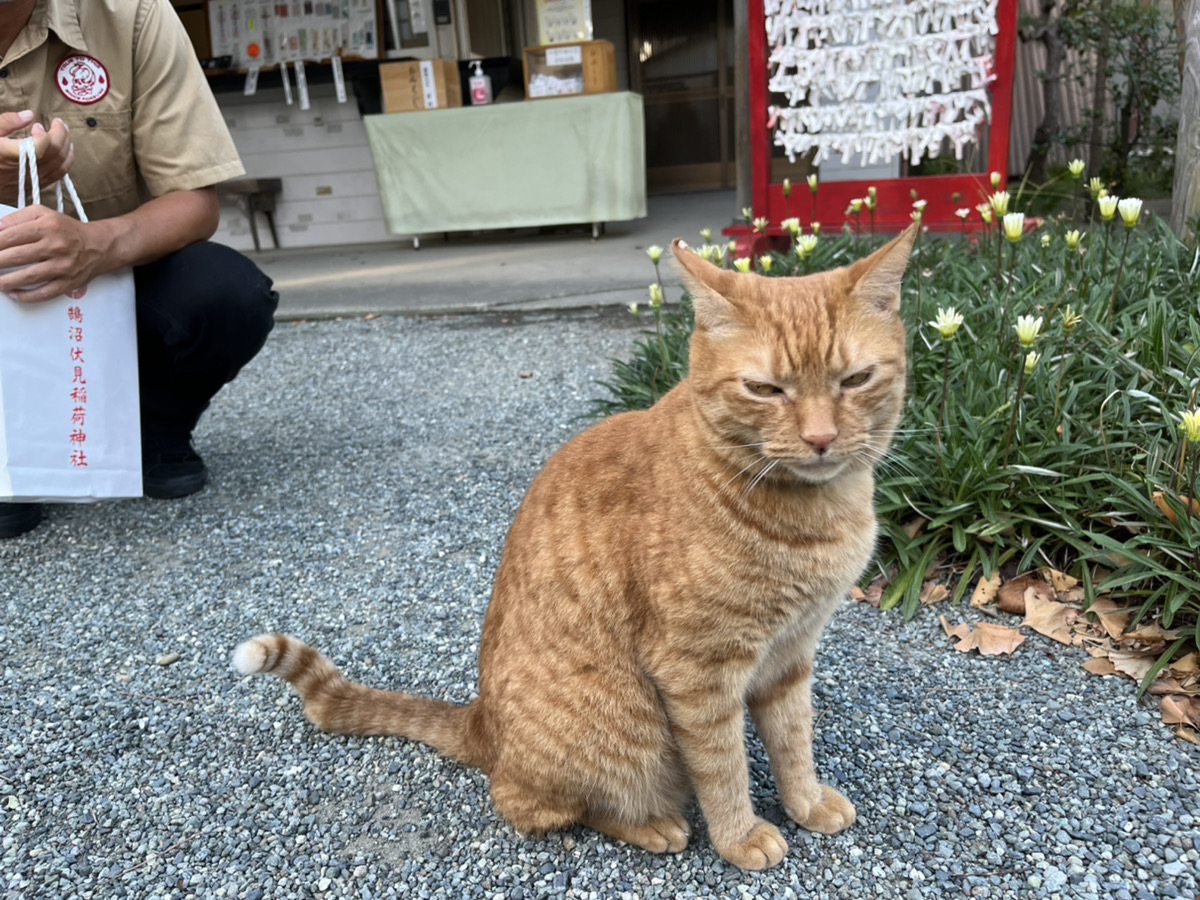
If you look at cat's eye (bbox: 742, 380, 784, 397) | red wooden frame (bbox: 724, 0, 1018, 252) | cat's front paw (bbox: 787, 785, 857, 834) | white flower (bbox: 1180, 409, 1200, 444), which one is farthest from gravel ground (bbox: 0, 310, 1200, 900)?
red wooden frame (bbox: 724, 0, 1018, 252)

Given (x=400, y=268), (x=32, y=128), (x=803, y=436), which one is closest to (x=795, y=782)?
(x=803, y=436)

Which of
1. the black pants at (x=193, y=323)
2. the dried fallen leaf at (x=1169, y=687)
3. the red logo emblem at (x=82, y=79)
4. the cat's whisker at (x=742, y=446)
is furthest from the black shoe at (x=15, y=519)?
the dried fallen leaf at (x=1169, y=687)

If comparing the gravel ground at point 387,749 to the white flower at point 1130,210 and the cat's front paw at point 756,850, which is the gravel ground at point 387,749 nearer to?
the cat's front paw at point 756,850

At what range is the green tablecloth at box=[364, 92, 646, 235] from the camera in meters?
7.49

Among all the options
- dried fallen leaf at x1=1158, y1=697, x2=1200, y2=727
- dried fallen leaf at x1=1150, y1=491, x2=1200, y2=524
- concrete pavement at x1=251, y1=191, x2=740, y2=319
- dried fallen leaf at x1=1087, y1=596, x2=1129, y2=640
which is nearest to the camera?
dried fallen leaf at x1=1158, y1=697, x2=1200, y2=727

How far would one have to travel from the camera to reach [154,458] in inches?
134

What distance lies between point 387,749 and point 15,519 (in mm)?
2041

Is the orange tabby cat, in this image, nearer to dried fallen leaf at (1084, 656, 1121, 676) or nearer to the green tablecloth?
dried fallen leaf at (1084, 656, 1121, 676)

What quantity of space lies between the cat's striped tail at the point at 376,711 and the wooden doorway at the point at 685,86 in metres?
10.1

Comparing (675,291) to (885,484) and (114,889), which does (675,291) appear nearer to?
(885,484)

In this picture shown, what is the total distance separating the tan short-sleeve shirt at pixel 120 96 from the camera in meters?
2.73

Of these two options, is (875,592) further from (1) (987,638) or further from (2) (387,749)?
(2) (387,749)

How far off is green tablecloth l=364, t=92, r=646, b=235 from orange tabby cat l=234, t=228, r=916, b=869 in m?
6.24

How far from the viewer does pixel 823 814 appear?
1.75 metres
